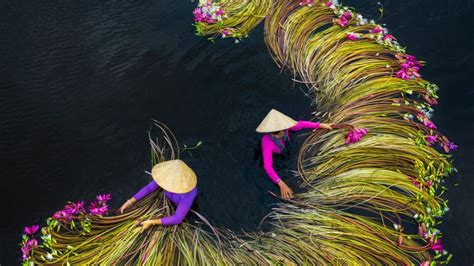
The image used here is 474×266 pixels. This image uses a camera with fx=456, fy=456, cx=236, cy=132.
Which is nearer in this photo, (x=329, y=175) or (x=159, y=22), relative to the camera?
(x=329, y=175)

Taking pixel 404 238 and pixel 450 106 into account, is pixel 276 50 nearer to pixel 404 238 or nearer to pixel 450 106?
pixel 450 106

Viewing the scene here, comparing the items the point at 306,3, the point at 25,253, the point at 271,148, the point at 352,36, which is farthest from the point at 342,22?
the point at 25,253

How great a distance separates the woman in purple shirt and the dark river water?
0.34 meters

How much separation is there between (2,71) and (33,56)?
40 centimetres

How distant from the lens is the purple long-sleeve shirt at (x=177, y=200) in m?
3.98

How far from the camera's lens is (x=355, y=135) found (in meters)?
4.69

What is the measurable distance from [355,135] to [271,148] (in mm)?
944

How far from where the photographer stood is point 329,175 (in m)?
4.49

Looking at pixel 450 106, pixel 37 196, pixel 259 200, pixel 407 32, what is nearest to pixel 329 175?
pixel 259 200

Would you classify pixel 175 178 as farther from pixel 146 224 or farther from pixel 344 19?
pixel 344 19

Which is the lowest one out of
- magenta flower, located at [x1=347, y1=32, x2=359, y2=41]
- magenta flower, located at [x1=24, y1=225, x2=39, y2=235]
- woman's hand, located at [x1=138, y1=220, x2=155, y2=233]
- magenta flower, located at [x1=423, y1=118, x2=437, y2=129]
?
magenta flower, located at [x1=24, y1=225, x2=39, y2=235]

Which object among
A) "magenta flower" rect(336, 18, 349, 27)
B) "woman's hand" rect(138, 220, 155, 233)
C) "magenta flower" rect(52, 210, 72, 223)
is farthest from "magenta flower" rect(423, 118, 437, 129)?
"magenta flower" rect(52, 210, 72, 223)

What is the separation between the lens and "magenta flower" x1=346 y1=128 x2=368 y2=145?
15.4ft

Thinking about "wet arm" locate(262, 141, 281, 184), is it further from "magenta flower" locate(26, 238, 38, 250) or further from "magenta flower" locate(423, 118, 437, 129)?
"magenta flower" locate(26, 238, 38, 250)
